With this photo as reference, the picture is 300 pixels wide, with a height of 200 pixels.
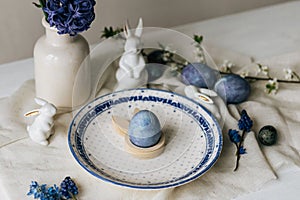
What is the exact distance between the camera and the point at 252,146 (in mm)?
1029

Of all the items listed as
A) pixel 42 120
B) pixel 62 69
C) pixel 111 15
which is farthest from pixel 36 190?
pixel 111 15

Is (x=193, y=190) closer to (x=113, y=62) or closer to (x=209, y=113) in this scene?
(x=209, y=113)

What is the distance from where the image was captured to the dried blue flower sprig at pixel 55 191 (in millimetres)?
901

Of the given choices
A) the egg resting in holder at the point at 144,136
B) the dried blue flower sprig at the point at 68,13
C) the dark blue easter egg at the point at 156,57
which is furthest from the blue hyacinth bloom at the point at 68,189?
the dark blue easter egg at the point at 156,57

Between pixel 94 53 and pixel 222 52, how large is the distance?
331 millimetres

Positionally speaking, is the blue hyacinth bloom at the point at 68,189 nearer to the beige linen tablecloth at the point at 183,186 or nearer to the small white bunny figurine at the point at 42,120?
the beige linen tablecloth at the point at 183,186

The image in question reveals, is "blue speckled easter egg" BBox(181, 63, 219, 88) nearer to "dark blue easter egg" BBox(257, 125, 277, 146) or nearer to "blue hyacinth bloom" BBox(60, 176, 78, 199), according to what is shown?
"dark blue easter egg" BBox(257, 125, 277, 146)

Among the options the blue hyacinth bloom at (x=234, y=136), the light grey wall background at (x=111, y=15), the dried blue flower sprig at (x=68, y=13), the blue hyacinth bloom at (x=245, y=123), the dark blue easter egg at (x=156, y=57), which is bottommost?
the light grey wall background at (x=111, y=15)

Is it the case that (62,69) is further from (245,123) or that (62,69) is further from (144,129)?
(245,123)

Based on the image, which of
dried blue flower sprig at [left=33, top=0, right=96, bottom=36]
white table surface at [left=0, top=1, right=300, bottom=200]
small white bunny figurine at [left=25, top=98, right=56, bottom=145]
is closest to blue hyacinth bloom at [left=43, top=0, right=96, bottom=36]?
dried blue flower sprig at [left=33, top=0, right=96, bottom=36]

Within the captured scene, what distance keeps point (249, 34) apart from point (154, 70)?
1.09 feet

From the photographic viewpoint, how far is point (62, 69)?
3.54ft

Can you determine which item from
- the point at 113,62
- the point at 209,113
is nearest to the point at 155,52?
the point at 113,62

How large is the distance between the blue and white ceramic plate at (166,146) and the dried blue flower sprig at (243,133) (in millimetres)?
41
